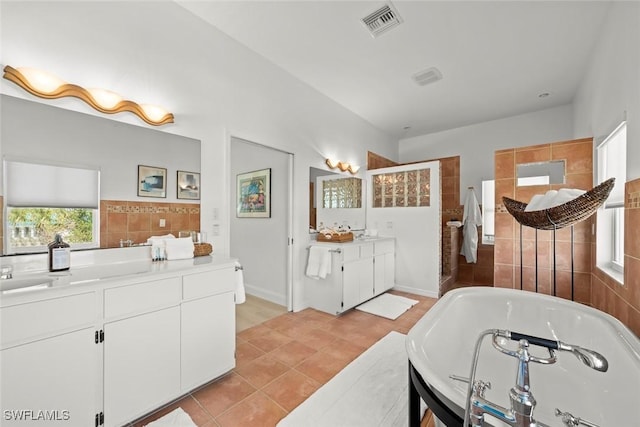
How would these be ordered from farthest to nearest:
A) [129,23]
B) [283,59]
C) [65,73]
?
[283,59], [129,23], [65,73]

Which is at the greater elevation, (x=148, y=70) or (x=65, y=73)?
(x=148, y=70)

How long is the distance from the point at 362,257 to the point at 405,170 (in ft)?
5.56

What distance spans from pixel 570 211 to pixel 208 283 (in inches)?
103

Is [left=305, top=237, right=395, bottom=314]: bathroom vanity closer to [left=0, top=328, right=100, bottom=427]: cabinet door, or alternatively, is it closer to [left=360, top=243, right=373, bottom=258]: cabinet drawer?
[left=360, top=243, right=373, bottom=258]: cabinet drawer

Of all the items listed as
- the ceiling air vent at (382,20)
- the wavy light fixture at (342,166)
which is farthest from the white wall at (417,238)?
the ceiling air vent at (382,20)

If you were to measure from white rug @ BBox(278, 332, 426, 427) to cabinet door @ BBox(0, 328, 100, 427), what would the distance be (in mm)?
1022

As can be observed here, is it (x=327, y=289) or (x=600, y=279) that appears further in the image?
(x=327, y=289)

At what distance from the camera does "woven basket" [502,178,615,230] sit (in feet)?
5.70

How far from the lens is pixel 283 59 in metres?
2.90

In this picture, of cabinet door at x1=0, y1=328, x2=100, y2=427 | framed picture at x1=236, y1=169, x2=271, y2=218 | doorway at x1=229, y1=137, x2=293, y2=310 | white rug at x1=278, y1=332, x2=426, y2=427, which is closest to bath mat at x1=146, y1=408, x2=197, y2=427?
cabinet door at x1=0, y1=328, x2=100, y2=427

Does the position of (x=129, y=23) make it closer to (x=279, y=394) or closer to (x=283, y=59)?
(x=283, y=59)

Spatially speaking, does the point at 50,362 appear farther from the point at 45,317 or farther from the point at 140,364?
the point at 140,364

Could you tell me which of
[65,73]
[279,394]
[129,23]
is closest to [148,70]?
[129,23]

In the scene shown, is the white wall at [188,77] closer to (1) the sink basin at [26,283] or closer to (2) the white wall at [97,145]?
(2) the white wall at [97,145]
